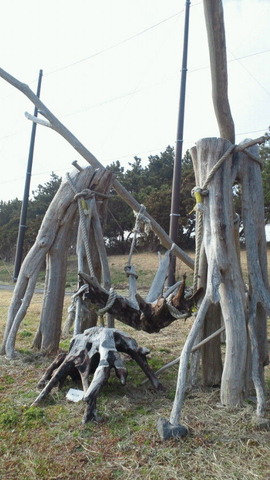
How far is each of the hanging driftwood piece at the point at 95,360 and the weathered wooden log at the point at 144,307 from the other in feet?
0.69

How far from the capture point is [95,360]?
3613 millimetres

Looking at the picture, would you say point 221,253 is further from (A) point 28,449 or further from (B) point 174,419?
(A) point 28,449

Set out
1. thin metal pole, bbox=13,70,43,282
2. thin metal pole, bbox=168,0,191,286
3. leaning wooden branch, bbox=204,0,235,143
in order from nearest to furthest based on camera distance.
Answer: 1. leaning wooden branch, bbox=204,0,235,143
2. thin metal pole, bbox=168,0,191,286
3. thin metal pole, bbox=13,70,43,282

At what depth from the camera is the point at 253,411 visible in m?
3.08

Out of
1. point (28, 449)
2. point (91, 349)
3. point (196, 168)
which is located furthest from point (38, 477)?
point (196, 168)

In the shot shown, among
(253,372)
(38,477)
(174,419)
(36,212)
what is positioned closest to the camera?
(38,477)

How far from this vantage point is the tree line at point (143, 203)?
2026cm

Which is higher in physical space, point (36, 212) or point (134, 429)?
point (36, 212)

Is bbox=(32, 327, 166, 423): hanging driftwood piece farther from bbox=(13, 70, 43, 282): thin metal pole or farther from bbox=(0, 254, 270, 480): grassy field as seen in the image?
bbox=(13, 70, 43, 282): thin metal pole

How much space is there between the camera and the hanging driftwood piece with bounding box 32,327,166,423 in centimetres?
336

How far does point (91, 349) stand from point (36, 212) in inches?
1013

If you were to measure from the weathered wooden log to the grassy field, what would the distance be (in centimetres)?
59

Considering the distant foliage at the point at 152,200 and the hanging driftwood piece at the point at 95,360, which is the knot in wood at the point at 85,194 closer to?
the hanging driftwood piece at the point at 95,360

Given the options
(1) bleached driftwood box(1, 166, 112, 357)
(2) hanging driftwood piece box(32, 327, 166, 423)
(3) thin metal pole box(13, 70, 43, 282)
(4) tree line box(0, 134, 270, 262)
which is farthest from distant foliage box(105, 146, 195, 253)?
(2) hanging driftwood piece box(32, 327, 166, 423)
